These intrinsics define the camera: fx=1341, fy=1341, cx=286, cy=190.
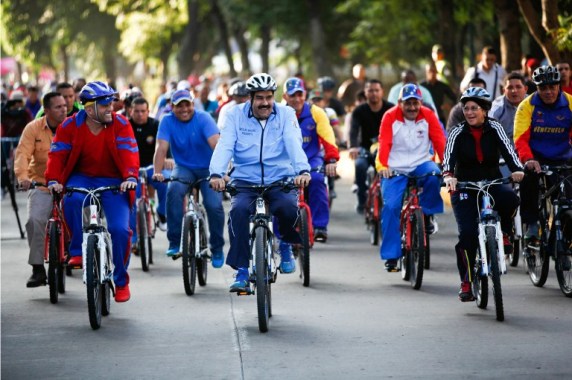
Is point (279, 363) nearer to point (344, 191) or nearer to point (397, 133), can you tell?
point (397, 133)

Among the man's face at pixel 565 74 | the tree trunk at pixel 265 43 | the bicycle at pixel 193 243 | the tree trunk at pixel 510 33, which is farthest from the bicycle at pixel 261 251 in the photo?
the tree trunk at pixel 265 43

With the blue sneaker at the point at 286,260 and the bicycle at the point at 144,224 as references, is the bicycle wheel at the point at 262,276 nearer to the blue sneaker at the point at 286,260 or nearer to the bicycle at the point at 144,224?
the blue sneaker at the point at 286,260

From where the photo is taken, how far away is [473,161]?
10.7 metres

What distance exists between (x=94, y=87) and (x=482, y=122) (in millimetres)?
3084

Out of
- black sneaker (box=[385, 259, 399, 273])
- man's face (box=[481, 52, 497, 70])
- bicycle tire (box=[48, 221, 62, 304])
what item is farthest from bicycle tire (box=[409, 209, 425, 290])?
man's face (box=[481, 52, 497, 70])

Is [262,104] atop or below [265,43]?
below

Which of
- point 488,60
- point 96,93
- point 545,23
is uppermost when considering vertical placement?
point 545,23

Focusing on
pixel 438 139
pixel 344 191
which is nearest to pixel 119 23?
pixel 344 191

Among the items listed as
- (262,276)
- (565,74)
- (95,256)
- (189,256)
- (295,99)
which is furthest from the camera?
(565,74)

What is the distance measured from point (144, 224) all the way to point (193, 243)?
218 cm

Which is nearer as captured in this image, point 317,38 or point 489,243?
point 489,243

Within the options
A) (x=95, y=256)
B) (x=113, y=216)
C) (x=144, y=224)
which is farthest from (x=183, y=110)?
(x=95, y=256)

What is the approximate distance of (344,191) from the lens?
940 inches

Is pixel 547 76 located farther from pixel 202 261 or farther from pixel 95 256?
pixel 95 256
